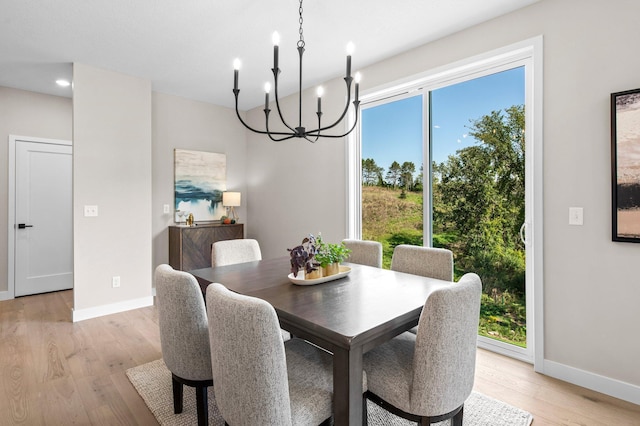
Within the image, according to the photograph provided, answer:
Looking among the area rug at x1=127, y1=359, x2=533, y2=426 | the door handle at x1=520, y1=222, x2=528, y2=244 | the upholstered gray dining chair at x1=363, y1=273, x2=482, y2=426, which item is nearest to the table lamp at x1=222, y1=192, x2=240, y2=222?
the area rug at x1=127, y1=359, x2=533, y2=426

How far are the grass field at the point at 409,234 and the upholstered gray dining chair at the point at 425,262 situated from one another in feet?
2.74

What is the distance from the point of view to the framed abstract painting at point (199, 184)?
14.9 feet

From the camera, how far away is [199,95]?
4488 millimetres

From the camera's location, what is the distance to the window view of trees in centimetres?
270

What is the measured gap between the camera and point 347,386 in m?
1.21

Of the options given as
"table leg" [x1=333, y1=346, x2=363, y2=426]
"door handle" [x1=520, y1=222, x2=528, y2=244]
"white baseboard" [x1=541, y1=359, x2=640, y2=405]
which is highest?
"door handle" [x1=520, y1=222, x2=528, y2=244]

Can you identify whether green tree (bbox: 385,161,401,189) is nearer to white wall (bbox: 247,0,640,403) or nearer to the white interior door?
white wall (bbox: 247,0,640,403)

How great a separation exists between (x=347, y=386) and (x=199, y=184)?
4.08 m

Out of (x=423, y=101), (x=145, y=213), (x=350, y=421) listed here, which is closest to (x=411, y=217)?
(x=423, y=101)

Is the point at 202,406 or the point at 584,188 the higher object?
the point at 584,188

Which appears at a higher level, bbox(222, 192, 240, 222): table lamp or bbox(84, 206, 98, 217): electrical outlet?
bbox(222, 192, 240, 222): table lamp

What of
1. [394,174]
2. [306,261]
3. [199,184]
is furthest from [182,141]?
[306,261]

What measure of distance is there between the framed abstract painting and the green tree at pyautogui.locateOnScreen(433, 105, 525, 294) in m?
3.11

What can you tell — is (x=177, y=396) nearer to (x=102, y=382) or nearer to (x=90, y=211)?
(x=102, y=382)
